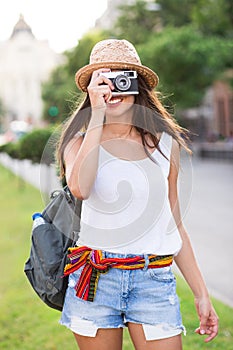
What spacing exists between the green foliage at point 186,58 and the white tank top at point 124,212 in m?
18.8

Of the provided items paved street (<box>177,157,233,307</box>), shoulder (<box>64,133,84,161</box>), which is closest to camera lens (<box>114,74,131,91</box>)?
shoulder (<box>64,133,84,161</box>)

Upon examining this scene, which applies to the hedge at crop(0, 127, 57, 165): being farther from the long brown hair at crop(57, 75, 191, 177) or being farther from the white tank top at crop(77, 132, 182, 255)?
the white tank top at crop(77, 132, 182, 255)

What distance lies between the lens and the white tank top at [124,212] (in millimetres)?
2090

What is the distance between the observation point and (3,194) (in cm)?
1609

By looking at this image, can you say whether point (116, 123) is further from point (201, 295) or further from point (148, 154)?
point (201, 295)

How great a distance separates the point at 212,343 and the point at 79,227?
8.01 ft

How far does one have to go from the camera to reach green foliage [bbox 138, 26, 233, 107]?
21.2m

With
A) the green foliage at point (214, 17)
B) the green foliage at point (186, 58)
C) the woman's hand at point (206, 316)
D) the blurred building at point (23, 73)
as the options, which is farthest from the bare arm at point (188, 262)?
the blurred building at point (23, 73)

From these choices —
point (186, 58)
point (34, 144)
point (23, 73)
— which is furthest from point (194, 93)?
point (23, 73)

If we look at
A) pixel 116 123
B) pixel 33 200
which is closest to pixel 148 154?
pixel 116 123

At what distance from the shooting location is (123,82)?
208 cm

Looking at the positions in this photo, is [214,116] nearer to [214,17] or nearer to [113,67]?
[214,17]

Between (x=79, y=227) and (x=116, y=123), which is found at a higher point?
(x=116, y=123)

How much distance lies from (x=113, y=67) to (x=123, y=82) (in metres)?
0.13
